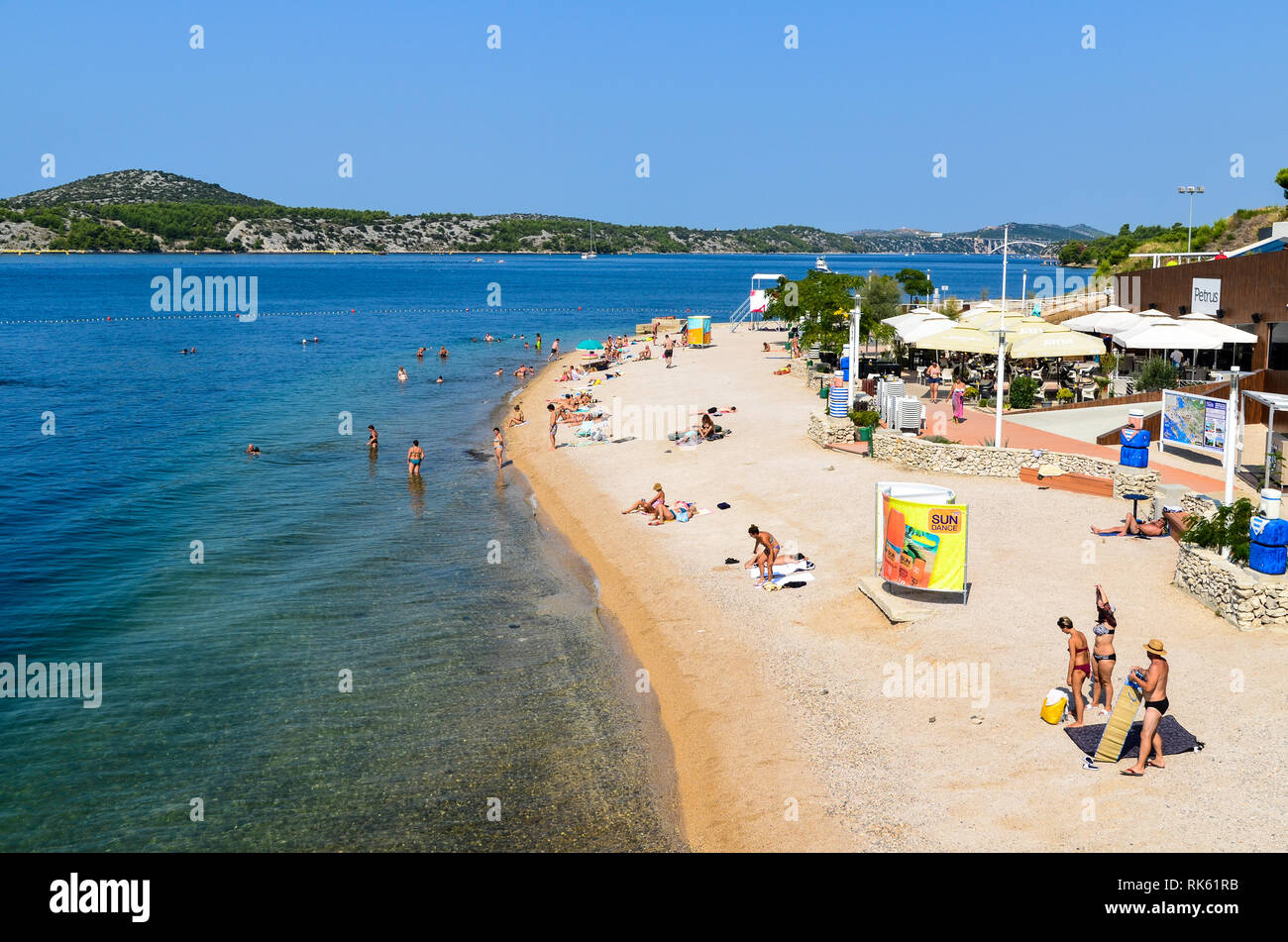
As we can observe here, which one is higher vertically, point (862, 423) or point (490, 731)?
point (862, 423)

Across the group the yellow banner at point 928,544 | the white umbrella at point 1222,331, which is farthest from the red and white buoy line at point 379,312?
the yellow banner at point 928,544

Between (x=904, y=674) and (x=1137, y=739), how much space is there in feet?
9.47

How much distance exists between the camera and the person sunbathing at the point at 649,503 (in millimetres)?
20091

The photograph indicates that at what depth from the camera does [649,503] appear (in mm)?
20344

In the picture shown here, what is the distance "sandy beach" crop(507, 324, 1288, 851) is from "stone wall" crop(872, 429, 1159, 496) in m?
0.36

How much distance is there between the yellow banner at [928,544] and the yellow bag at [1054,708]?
3239mm

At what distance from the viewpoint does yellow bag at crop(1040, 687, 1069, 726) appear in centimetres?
1038

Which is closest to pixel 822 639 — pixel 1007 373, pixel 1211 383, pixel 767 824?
pixel 767 824

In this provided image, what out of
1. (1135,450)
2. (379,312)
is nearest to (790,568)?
(1135,450)

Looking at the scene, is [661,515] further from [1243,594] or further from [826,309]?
[826,309]

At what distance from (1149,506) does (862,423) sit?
7.57 metres

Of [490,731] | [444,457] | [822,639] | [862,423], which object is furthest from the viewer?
[444,457]
